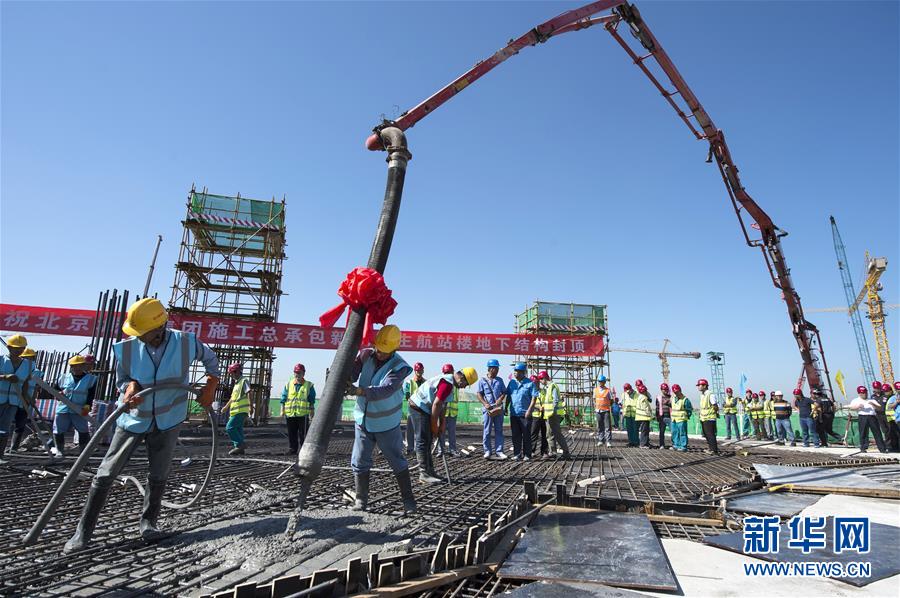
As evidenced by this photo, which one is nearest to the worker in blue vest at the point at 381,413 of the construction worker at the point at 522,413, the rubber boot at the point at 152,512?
the rubber boot at the point at 152,512

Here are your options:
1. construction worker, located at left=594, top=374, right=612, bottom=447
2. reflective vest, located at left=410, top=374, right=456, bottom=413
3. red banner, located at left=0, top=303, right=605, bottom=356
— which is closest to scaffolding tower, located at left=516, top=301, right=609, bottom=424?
red banner, located at left=0, top=303, right=605, bottom=356

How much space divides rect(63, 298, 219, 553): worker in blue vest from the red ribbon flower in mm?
1290

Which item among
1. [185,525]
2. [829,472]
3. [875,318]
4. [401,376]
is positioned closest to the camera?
[185,525]

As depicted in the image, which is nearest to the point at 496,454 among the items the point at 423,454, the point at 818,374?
the point at 423,454

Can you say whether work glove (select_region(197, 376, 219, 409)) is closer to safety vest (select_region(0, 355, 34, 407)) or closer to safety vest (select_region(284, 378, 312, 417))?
safety vest (select_region(0, 355, 34, 407))

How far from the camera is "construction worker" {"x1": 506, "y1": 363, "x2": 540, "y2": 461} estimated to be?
350 inches

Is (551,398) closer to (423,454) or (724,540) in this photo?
(423,454)

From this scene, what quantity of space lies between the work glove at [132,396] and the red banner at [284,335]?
1098 centimetres

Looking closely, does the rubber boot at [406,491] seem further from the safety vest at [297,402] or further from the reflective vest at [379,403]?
the safety vest at [297,402]

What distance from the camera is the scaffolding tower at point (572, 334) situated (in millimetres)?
26609

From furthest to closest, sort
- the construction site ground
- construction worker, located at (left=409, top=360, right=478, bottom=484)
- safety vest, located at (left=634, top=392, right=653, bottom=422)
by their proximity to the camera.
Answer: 1. safety vest, located at (left=634, top=392, right=653, bottom=422)
2. construction worker, located at (left=409, top=360, right=478, bottom=484)
3. the construction site ground

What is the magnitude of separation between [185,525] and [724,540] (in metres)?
3.77

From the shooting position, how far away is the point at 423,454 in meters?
6.10

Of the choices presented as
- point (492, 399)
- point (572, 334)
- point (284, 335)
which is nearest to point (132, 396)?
point (492, 399)
